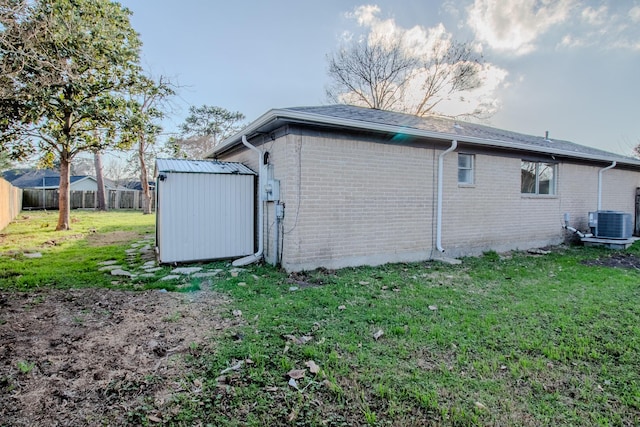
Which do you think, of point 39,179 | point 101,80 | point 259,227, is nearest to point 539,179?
point 259,227

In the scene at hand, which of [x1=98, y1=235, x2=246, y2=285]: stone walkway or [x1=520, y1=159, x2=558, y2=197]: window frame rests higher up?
[x1=520, y1=159, x2=558, y2=197]: window frame

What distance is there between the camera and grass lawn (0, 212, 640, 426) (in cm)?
218

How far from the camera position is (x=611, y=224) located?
359 inches

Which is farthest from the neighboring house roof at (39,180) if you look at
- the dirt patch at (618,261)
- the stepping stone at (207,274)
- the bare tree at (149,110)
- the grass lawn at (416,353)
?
the dirt patch at (618,261)

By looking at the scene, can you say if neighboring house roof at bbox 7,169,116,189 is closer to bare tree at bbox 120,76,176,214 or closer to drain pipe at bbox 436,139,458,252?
bare tree at bbox 120,76,176,214

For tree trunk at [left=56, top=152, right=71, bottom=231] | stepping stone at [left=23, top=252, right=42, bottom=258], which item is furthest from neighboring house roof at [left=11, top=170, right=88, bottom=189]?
stepping stone at [left=23, top=252, right=42, bottom=258]

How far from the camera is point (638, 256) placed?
26.1ft

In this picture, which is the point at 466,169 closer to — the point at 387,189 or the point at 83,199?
the point at 387,189

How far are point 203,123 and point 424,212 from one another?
21680 millimetres

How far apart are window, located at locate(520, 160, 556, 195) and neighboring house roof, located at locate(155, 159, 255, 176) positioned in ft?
23.2

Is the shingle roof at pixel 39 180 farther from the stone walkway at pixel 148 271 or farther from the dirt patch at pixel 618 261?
the dirt patch at pixel 618 261

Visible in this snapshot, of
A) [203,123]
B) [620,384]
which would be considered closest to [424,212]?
[620,384]

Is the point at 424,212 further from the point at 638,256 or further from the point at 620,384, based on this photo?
the point at 638,256

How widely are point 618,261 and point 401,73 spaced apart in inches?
634
